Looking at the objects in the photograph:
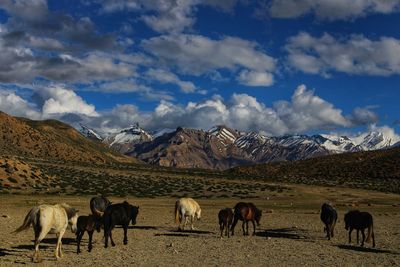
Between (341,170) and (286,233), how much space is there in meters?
101

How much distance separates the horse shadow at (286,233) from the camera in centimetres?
2642

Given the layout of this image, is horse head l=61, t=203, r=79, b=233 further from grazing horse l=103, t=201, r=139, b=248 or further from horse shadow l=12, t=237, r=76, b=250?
horse shadow l=12, t=237, r=76, b=250

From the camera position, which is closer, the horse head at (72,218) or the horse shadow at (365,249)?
the horse head at (72,218)

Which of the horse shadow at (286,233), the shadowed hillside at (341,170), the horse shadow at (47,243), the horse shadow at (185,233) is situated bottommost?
the horse shadow at (47,243)

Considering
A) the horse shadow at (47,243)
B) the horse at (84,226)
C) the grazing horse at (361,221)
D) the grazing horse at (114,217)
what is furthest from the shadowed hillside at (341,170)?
the horse at (84,226)

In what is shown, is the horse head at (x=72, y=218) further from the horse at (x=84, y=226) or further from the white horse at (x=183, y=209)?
the white horse at (x=183, y=209)

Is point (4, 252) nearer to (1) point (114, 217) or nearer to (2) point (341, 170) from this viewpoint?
(1) point (114, 217)

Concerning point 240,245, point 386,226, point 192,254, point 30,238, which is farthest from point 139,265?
point 386,226

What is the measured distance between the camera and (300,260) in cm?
1941

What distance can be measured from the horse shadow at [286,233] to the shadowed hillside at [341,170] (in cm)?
6801

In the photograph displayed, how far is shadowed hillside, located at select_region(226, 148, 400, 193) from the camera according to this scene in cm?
10694

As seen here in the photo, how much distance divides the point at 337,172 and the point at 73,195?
279 feet

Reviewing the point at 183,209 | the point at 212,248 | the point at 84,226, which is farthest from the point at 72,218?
the point at 183,209

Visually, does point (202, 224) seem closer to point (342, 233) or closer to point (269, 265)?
point (342, 233)
